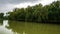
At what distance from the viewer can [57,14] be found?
37688mm

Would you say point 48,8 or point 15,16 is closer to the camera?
point 48,8

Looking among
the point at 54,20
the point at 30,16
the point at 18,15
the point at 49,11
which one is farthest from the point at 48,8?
the point at 18,15

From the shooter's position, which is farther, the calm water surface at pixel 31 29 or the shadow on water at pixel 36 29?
the calm water surface at pixel 31 29

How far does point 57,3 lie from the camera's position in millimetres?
39219

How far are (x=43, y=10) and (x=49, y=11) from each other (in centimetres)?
317

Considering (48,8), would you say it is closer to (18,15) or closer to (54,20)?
(54,20)

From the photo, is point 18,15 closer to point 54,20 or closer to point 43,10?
point 43,10

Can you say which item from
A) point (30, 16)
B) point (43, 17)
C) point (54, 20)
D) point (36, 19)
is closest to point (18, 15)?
point (30, 16)

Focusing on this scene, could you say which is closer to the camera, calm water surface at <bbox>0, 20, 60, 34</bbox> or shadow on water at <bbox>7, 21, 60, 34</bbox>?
shadow on water at <bbox>7, 21, 60, 34</bbox>

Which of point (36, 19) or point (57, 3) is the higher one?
point (57, 3)

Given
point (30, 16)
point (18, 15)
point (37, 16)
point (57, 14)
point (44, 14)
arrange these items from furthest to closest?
point (18, 15) < point (30, 16) < point (37, 16) < point (44, 14) < point (57, 14)

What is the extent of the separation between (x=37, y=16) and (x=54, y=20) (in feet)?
24.5

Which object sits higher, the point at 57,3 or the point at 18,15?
the point at 57,3

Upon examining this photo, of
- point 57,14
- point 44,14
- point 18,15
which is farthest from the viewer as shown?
point 18,15
